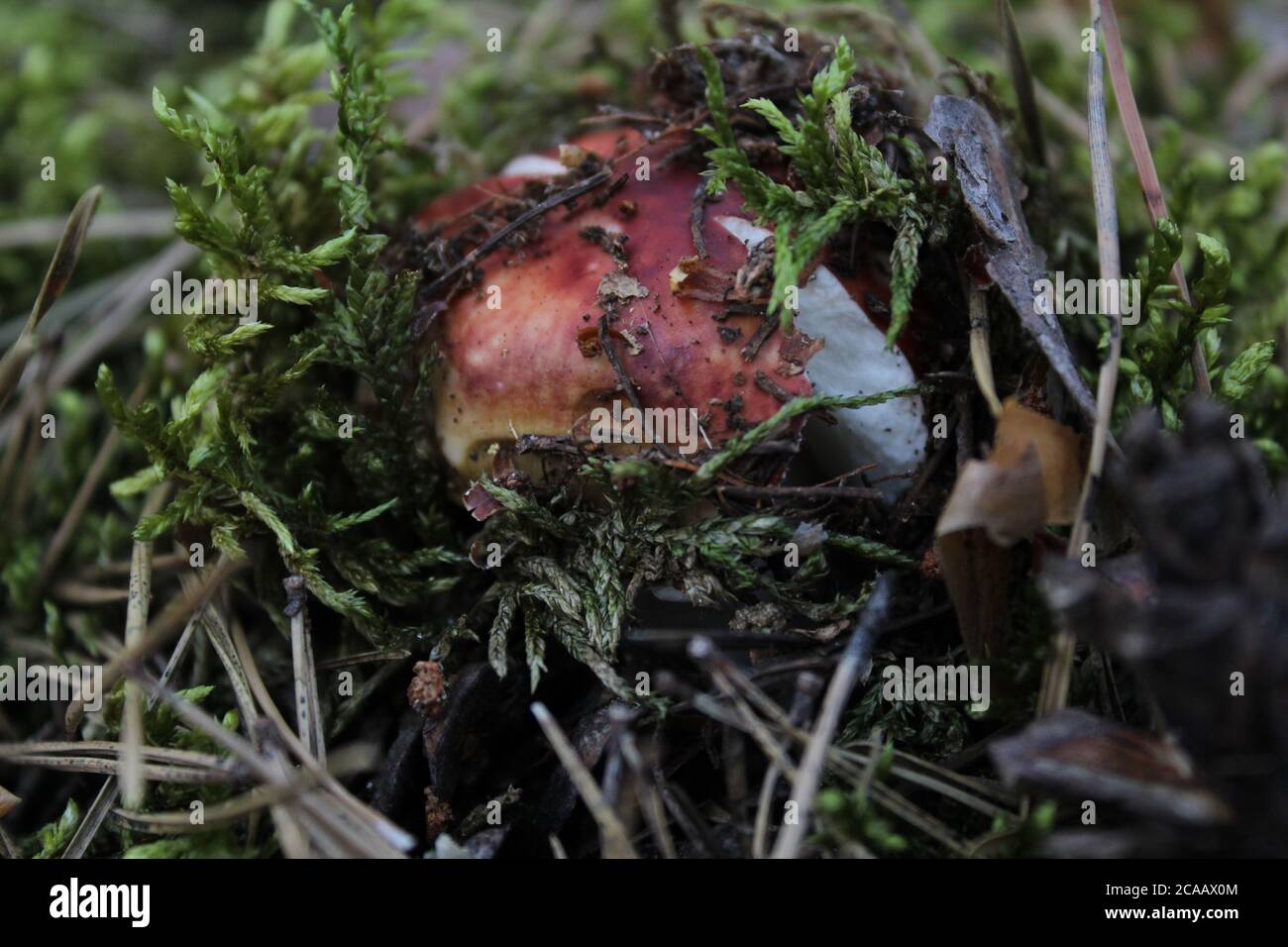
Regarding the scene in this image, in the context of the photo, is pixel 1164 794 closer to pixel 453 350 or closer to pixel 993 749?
pixel 993 749

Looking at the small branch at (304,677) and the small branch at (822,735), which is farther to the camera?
the small branch at (304,677)

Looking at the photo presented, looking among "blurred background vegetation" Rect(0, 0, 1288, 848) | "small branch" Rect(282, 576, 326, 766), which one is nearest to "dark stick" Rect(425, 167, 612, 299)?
"blurred background vegetation" Rect(0, 0, 1288, 848)

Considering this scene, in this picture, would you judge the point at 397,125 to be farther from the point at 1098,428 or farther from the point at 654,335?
the point at 1098,428

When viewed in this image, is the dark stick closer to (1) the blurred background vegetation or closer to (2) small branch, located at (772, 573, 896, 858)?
(1) the blurred background vegetation

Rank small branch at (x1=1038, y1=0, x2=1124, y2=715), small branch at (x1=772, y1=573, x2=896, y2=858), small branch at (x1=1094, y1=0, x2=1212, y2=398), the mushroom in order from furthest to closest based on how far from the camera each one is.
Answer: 1. small branch at (x1=1094, y1=0, x2=1212, y2=398)
2. the mushroom
3. small branch at (x1=1038, y1=0, x2=1124, y2=715)
4. small branch at (x1=772, y1=573, x2=896, y2=858)

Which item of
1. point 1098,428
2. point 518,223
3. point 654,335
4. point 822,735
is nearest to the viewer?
point 822,735

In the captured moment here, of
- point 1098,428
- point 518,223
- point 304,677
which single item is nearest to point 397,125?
point 518,223

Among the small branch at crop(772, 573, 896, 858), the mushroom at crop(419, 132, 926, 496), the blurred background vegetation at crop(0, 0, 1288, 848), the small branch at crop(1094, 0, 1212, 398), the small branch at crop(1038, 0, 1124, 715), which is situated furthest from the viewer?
the blurred background vegetation at crop(0, 0, 1288, 848)

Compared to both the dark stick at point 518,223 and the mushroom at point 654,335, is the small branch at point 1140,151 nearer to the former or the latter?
the mushroom at point 654,335

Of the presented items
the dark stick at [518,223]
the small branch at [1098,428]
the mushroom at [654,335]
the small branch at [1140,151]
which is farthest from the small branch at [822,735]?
the dark stick at [518,223]
